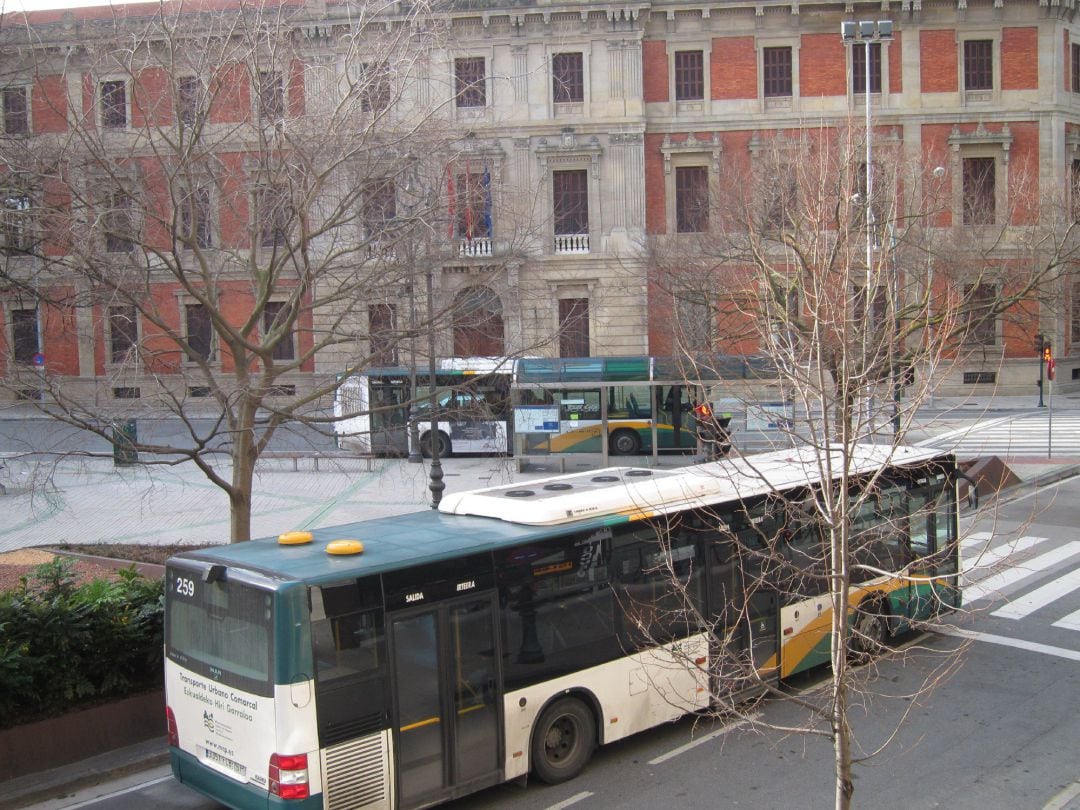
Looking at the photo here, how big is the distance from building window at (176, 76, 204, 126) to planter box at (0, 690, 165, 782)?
18.9 feet

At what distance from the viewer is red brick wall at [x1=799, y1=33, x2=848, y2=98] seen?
38.2m

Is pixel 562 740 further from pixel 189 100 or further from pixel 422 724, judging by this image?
pixel 189 100

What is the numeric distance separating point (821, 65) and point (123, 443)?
34982 millimetres

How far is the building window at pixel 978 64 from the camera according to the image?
39125mm

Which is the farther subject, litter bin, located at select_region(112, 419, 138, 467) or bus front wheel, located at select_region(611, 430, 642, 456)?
bus front wheel, located at select_region(611, 430, 642, 456)

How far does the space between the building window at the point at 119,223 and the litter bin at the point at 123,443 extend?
1.88m

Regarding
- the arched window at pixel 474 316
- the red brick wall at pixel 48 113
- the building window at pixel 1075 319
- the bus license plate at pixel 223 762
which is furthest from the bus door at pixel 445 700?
the building window at pixel 1075 319

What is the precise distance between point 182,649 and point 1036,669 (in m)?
8.96

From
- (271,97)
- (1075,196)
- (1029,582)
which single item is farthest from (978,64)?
(271,97)

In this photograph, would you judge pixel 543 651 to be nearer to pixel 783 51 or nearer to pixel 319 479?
pixel 319 479

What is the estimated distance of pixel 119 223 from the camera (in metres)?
11.0

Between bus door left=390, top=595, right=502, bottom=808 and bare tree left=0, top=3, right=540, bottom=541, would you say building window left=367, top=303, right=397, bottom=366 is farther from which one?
bus door left=390, top=595, right=502, bottom=808

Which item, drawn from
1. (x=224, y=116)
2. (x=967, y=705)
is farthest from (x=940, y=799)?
(x=224, y=116)

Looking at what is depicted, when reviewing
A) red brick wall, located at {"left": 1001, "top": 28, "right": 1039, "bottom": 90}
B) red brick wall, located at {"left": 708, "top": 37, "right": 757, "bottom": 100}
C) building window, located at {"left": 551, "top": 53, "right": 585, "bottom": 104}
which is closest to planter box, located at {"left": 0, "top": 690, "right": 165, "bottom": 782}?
building window, located at {"left": 551, "top": 53, "right": 585, "bottom": 104}
